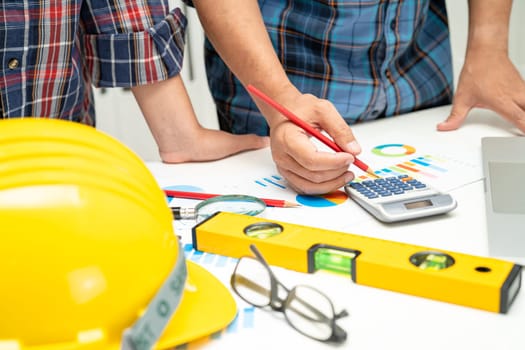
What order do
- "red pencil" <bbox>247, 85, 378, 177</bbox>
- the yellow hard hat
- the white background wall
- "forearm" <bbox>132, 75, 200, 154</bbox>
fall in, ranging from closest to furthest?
1. the yellow hard hat
2. "red pencil" <bbox>247, 85, 378, 177</bbox>
3. "forearm" <bbox>132, 75, 200, 154</bbox>
4. the white background wall

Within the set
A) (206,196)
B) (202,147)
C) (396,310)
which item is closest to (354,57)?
(202,147)

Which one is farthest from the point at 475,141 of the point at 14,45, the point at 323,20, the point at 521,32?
the point at 521,32

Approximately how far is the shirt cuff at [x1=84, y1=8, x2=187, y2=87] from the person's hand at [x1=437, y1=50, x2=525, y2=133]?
0.45 m

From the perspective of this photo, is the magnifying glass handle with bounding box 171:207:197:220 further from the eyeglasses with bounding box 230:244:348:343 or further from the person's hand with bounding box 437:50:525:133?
the person's hand with bounding box 437:50:525:133

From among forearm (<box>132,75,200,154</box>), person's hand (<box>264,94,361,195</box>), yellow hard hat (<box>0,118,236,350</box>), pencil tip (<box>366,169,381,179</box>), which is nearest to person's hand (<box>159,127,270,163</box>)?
forearm (<box>132,75,200,154</box>)

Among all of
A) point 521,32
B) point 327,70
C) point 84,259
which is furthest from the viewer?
point 521,32

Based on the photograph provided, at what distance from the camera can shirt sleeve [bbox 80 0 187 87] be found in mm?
941

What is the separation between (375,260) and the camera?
54 centimetres

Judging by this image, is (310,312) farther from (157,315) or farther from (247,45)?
(247,45)

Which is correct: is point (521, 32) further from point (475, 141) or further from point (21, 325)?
point (21, 325)

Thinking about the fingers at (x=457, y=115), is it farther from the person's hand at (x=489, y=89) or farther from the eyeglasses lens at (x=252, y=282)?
the eyeglasses lens at (x=252, y=282)

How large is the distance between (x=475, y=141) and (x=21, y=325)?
73 cm

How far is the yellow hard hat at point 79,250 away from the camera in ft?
1.37

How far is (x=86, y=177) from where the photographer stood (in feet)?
1.45
